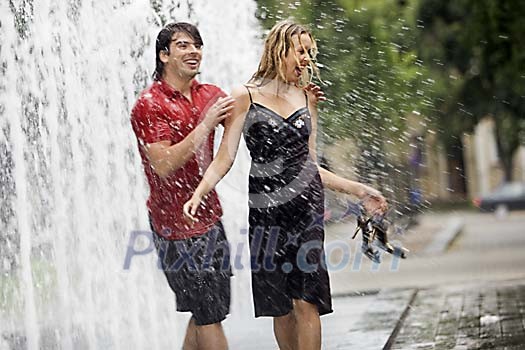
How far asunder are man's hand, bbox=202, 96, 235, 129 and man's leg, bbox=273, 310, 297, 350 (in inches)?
37.0

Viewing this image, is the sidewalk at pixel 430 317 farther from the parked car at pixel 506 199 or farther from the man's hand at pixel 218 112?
the parked car at pixel 506 199

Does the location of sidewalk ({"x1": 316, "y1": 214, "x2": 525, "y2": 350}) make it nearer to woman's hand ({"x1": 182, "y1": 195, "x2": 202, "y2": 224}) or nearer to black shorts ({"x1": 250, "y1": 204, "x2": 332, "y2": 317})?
black shorts ({"x1": 250, "y1": 204, "x2": 332, "y2": 317})

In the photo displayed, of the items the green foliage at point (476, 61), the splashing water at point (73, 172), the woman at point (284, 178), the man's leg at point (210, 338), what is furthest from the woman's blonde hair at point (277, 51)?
the green foliage at point (476, 61)

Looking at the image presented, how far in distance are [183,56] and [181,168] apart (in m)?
0.49

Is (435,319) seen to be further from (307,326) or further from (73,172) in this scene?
(307,326)

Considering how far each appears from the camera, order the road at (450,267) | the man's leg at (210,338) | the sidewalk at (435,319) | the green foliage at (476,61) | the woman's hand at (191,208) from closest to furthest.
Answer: the woman's hand at (191,208) < the man's leg at (210,338) < the sidewalk at (435,319) < the road at (450,267) < the green foliage at (476,61)

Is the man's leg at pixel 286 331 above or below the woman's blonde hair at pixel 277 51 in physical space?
below

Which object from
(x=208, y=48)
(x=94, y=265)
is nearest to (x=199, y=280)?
(x=94, y=265)

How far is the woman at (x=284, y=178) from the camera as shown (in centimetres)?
504

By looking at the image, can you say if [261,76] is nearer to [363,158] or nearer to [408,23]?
[363,158]

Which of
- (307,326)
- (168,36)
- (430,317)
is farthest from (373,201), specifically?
(430,317)

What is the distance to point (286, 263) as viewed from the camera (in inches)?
201

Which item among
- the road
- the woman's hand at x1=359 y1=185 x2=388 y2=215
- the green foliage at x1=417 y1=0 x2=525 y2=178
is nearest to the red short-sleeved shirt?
the woman's hand at x1=359 y1=185 x2=388 y2=215

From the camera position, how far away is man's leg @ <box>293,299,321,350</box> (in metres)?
5.03
